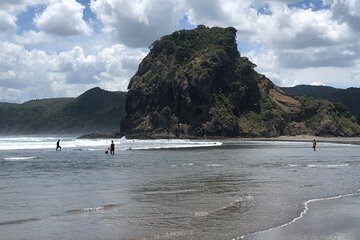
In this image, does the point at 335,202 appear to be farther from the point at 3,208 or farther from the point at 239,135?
the point at 239,135

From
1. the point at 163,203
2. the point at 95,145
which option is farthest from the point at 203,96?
the point at 163,203

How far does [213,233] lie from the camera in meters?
12.7

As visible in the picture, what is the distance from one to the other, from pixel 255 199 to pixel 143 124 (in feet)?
429

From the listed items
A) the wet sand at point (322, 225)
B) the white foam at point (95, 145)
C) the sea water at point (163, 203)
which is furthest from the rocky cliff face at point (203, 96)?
the wet sand at point (322, 225)

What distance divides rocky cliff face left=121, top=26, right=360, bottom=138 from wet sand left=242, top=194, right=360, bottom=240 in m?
123

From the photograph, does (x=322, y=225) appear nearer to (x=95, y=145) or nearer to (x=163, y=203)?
(x=163, y=203)

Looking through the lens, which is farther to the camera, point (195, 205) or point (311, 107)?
point (311, 107)

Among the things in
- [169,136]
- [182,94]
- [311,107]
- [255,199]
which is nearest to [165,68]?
[182,94]

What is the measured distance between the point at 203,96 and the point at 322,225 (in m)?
134

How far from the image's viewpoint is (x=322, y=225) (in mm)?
13594

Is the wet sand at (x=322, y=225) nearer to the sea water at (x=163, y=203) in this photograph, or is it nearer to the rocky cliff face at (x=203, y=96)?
the sea water at (x=163, y=203)

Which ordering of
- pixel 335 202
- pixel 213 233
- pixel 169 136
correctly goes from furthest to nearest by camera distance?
pixel 169 136
pixel 335 202
pixel 213 233

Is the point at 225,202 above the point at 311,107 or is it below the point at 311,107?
below

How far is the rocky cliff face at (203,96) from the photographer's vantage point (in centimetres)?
14488
